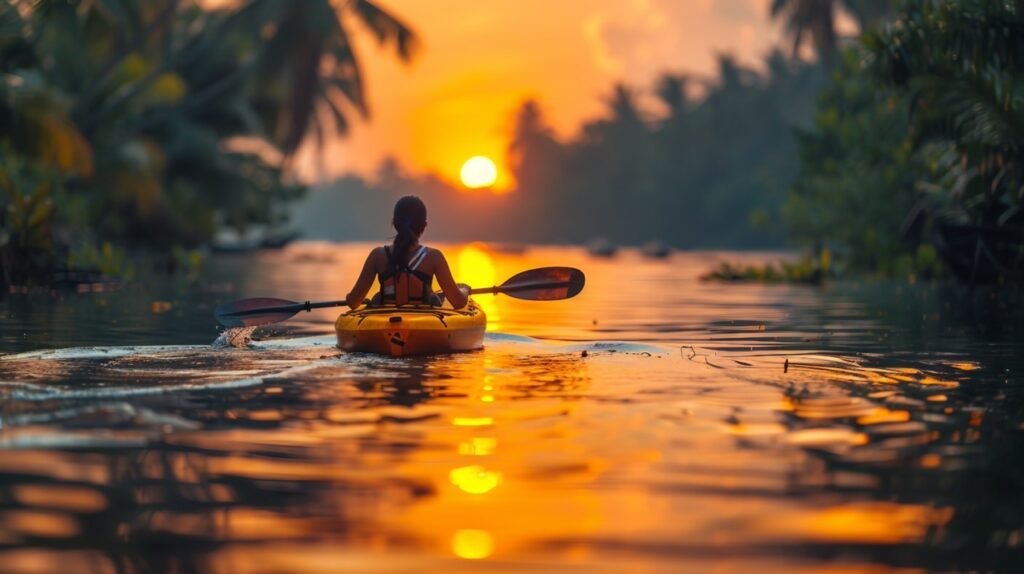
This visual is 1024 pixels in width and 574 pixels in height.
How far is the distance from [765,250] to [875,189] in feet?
209

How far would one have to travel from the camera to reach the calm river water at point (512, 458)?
458 cm

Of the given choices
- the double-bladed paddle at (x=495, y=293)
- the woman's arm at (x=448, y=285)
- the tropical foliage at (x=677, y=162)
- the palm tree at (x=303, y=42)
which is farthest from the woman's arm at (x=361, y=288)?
the tropical foliage at (x=677, y=162)

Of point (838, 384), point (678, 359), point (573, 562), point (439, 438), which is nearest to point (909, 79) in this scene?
point (678, 359)

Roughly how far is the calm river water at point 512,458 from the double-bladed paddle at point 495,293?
335 mm

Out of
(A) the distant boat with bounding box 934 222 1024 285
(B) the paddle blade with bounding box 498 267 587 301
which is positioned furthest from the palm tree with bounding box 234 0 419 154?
Result: (B) the paddle blade with bounding box 498 267 587 301

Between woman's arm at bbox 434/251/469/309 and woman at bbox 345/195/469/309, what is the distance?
0.01 m

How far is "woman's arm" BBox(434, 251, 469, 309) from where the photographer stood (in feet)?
37.5

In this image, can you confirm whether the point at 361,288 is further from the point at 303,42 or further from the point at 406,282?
the point at 303,42

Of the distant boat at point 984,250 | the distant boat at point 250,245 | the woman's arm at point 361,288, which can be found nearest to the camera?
the woman's arm at point 361,288

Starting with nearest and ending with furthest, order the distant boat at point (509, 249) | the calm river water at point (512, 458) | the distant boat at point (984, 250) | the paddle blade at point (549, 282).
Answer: the calm river water at point (512, 458) < the paddle blade at point (549, 282) < the distant boat at point (984, 250) < the distant boat at point (509, 249)

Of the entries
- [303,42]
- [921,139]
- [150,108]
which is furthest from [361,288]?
[150,108]

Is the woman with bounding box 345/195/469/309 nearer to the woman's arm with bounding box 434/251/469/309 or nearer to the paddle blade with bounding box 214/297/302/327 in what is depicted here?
the woman's arm with bounding box 434/251/469/309

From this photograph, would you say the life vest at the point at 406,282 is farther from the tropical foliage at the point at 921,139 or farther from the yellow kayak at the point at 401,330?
the tropical foliage at the point at 921,139

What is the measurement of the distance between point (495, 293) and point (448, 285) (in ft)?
4.39
